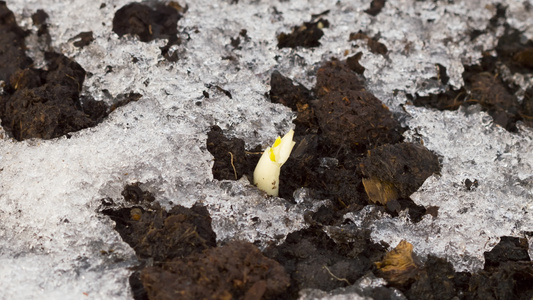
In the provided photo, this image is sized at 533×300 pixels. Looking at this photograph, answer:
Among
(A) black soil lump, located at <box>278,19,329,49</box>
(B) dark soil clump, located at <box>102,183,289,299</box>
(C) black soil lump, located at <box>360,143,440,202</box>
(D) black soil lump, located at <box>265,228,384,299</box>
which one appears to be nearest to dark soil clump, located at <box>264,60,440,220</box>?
(C) black soil lump, located at <box>360,143,440,202</box>

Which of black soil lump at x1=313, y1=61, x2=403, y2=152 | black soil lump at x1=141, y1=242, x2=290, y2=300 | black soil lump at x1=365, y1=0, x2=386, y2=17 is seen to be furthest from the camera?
black soil lump at x1=365, y1=0, x2=386, y2=17

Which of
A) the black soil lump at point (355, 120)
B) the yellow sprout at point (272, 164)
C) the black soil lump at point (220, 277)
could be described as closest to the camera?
the black soil lump at point (220, 277)

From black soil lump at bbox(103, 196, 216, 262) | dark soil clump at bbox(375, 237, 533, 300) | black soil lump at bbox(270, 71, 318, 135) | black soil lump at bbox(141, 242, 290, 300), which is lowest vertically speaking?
dark soil clump at bbox(375, 237, 533, 300)

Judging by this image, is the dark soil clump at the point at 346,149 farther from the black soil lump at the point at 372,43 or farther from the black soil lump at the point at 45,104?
the black soil lump at the point at 45,104

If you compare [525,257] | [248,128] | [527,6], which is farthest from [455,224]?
[527,6]

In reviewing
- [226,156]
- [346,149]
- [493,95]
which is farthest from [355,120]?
[493,95]

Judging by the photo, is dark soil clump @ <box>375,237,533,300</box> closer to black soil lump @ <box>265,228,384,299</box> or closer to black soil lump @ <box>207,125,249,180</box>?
black soil lump @ <box>265,228,384,299</box>

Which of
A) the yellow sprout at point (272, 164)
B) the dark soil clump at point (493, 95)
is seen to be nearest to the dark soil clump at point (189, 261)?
the yellow sprout at point (272, 164)

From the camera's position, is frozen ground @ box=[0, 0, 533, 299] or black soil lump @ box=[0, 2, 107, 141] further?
black soil lump @ box=[0, 2, 107, 141]
